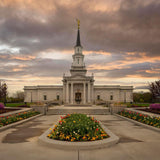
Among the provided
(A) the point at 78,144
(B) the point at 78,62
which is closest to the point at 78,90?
(B) the point at 78,62

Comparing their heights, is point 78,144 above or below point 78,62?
below

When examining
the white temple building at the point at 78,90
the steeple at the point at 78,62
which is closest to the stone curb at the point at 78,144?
the white temple building at the point at 78,90

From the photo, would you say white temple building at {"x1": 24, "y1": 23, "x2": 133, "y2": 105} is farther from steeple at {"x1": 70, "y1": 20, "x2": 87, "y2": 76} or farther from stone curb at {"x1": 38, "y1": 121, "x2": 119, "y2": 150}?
stone curb at {"x1": 38, "y1": 121, "x2": 119, "y2": 150}

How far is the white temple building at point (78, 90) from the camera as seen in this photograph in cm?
5569

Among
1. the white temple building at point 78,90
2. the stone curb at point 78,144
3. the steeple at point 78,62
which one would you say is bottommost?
the stone curb at point 78,144

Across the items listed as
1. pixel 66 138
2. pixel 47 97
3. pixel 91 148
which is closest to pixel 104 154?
pixel 91 148

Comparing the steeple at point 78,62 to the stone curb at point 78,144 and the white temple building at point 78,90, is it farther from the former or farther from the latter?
the stone curb at point 78,144

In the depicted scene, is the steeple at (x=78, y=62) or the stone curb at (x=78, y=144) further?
the steeple at (x=78, y=62)

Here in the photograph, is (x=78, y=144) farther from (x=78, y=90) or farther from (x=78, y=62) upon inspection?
(x=78, y=62)

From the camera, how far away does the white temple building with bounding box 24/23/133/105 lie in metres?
55.7

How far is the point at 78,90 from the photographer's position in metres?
59.4

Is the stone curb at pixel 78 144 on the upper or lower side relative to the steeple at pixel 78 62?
lower

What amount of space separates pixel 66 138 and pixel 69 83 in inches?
1889

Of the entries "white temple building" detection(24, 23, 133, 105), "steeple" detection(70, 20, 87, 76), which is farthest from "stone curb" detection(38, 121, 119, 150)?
→ "steeple" detection(70, 20, 87, 76)
